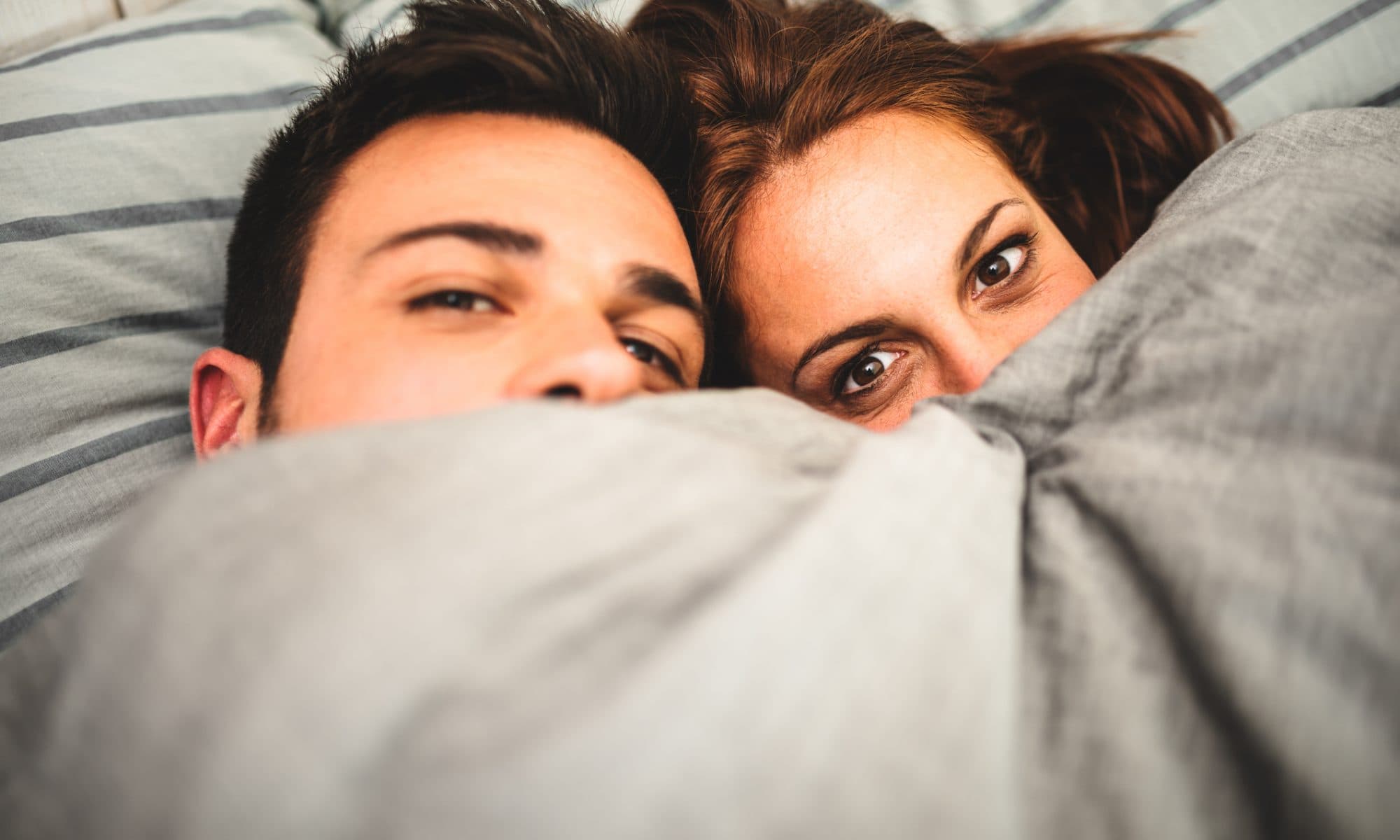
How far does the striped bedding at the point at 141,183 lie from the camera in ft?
2.65

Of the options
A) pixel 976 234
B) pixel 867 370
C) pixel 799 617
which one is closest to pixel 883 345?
pixel 867 370

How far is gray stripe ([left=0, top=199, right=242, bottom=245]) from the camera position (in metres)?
0.85

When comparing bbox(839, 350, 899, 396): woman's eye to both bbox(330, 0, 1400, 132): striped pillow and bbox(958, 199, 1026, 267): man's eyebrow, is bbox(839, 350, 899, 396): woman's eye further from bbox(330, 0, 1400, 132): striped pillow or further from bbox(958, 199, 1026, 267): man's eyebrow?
bbox(330, 0, 1400, 132): striped pillow

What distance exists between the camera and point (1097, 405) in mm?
569

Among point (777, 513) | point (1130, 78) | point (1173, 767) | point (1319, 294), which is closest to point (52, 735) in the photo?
point (777, 513)

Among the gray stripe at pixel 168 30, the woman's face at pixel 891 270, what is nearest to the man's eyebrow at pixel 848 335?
the woman's face at pixel 891 270

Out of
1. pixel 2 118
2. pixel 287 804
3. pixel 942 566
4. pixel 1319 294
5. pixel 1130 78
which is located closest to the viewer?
pixel 287 804

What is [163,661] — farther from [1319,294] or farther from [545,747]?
[1319,294]

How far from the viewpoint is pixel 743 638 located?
0.33 meters

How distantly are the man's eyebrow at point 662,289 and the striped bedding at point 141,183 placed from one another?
644mm

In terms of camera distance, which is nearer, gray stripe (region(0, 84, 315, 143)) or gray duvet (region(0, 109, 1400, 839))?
gray duvet (region(0, 109, 1400, 839))

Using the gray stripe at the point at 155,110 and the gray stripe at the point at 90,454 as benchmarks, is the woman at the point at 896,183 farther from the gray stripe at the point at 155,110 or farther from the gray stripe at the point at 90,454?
the gray stripe at the point at 90,454

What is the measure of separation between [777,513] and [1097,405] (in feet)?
1.04

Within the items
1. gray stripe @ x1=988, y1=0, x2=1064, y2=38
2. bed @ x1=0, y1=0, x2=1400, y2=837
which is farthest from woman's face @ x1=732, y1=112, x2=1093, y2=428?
gray stripe @ x1=988, y1=0, x2=1064, y2=38
